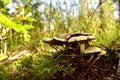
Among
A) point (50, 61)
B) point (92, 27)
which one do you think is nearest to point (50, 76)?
point (50, 61)

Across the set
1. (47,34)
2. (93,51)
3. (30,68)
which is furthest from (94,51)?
(47,34)

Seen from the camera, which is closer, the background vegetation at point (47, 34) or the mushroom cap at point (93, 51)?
the mushroom cap at point (93, 51)

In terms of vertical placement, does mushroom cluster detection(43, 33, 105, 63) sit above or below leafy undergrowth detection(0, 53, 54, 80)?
above

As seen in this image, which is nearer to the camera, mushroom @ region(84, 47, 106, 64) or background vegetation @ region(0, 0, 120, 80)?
mushroom @ region(84, 47, 106, 64)

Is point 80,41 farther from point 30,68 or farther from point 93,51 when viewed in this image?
point 30,68

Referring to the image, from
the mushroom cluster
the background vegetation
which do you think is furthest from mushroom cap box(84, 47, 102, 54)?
the background vegetation

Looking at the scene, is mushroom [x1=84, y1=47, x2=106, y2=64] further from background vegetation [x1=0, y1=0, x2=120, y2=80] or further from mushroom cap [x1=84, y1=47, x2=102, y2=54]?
background vegetation [x1=0, y1=0, x2=120, y2=80]

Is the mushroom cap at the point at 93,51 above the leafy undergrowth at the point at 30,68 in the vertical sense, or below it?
above

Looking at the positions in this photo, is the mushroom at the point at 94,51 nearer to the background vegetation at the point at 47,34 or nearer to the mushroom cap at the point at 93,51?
the mushroom cap at the point at 93,51

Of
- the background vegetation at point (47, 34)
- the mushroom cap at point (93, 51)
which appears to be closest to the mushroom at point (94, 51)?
the mushroom cap at point (93, 51)
